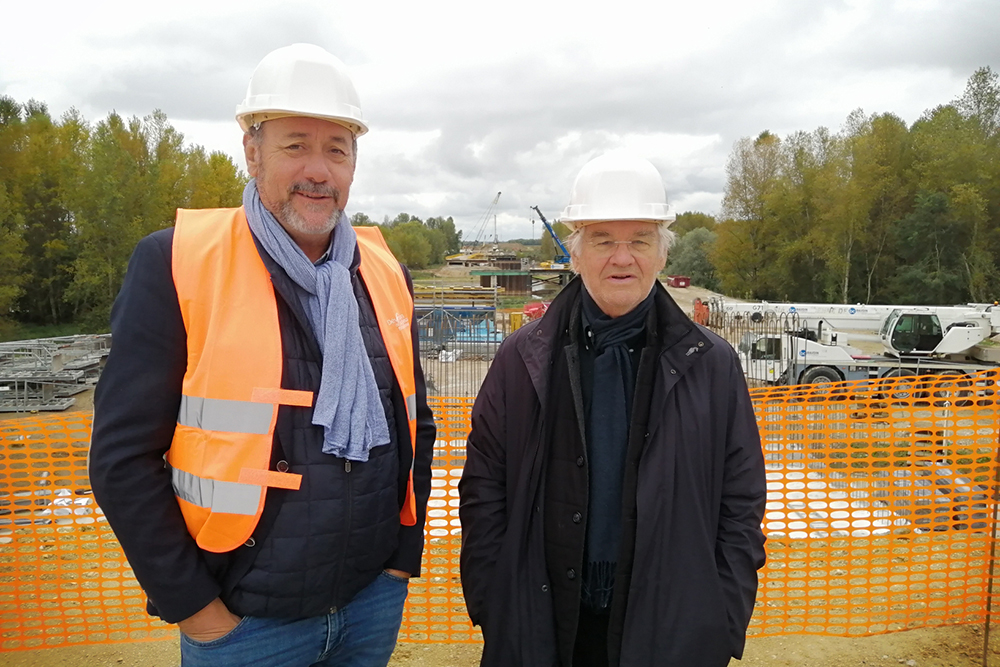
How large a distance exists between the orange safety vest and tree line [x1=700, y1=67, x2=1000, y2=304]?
135 feet

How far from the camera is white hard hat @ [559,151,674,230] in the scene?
6.59 ft

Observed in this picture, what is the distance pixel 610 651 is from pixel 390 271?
1.43 meters

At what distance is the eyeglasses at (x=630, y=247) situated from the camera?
6.72ft

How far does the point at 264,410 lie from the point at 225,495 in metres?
0.24

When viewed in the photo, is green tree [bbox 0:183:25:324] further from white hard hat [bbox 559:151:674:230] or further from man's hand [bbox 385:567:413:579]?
white hard hat [bbox 559:151:674:230]

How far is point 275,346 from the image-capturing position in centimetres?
174

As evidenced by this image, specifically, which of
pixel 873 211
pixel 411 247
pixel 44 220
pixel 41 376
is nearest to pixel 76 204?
pixel 44 220

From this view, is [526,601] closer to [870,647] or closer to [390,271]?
[390,271]

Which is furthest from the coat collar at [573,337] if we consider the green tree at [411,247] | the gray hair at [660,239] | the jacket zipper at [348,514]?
the green tree at [411,247]

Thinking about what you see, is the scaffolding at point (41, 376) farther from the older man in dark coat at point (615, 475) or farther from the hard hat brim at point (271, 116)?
the older man in dark coat at point (615, 475)

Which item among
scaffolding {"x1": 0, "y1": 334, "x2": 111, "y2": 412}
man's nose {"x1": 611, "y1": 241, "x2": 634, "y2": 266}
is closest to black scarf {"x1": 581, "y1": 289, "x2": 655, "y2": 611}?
man's nose {"x1": 611, "y1": 241, "x2": 634, "y2": 266}

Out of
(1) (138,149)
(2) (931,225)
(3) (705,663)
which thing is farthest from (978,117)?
(1) (138,149)

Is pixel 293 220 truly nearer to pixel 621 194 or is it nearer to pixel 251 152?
pixel 251 152

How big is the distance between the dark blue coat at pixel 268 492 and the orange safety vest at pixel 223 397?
0.03 m
